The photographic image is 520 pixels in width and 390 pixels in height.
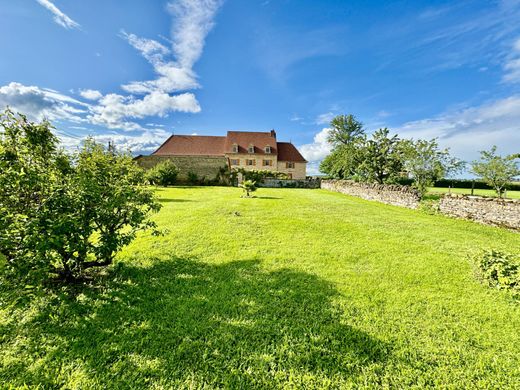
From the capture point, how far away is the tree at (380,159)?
19142 mm

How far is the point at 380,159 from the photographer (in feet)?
66.0

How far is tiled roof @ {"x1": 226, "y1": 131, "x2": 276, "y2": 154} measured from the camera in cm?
3753

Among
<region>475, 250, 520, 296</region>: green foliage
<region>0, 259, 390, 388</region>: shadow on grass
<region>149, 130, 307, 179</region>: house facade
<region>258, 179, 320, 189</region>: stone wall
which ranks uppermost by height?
<region>149, 130, 307, 179</region>: house facade

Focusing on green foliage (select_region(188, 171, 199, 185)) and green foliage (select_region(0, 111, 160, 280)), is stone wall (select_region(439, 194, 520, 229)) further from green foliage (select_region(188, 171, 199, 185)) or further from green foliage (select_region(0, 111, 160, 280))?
green foliage (select_region(188, 171, 199, 185))

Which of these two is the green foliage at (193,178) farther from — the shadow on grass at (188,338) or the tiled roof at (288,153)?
the shadow on grass at (188,338)

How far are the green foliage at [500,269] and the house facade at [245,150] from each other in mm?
32906

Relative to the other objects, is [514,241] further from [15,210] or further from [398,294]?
[15,210]

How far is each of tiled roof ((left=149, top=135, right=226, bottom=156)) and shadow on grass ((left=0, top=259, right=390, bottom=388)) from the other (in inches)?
1342

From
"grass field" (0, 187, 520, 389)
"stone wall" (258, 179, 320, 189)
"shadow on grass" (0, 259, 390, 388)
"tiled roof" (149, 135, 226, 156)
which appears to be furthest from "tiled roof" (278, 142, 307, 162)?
"shadow on grass" (0, 259, 390, 388)

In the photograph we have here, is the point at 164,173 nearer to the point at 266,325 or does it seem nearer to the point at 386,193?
the point at 386,193

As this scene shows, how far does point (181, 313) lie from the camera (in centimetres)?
309

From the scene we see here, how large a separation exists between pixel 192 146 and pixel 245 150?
8.54 meters

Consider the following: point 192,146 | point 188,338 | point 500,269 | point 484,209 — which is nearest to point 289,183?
point 192,146

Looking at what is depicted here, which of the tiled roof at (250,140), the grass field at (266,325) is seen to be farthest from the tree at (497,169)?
the tiled roof at (250,140)
